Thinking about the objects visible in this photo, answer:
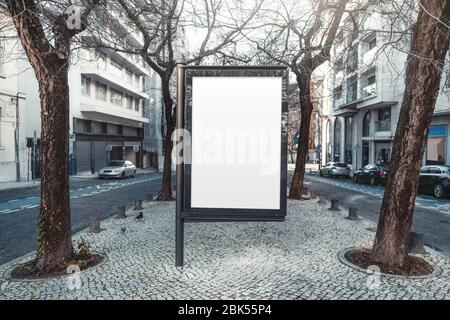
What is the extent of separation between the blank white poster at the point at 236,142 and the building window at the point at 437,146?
2046 centimetres

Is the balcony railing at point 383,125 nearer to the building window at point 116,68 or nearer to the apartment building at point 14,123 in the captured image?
the building window at point 116,68

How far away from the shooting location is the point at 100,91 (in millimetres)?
30125

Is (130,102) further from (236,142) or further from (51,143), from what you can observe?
(236,142)

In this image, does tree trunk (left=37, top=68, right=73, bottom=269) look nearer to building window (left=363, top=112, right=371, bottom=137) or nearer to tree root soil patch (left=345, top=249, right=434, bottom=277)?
tree root soil patch (left=345, top=249, right=434, bottom=277)

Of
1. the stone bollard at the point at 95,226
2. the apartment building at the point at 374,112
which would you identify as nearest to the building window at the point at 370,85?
the apartment building at the point at 374,112

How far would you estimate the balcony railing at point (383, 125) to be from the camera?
87.1 ft

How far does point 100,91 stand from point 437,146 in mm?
27522

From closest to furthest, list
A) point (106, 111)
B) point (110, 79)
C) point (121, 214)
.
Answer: point (121, 214)
point (106, 111)
point (110, 79)

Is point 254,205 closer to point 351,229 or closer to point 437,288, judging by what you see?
point 437,288

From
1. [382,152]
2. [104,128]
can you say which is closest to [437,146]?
[382,152]

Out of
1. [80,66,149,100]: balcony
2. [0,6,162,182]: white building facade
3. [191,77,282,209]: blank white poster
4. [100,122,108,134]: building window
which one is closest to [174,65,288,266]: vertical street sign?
[191,77,282,209]: blank white poster

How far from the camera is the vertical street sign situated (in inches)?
194
